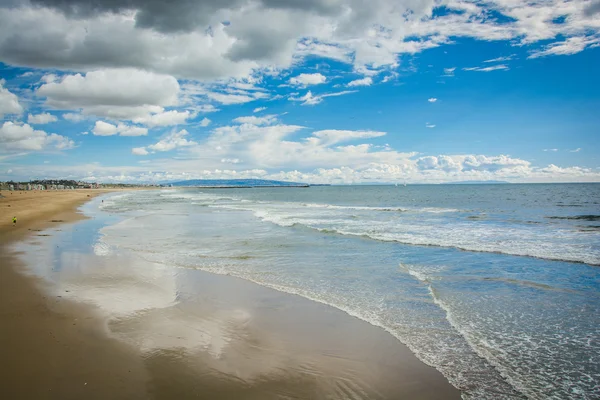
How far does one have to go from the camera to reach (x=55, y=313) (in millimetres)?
7891

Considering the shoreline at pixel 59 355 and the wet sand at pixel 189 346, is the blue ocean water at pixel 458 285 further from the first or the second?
the shoreline at pixel 59 355

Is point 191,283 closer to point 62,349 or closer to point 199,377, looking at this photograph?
point 62,349

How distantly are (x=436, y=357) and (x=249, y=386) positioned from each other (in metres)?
3.35

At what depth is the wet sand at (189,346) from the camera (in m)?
5.05

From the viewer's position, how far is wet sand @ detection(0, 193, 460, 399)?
5.05 meters

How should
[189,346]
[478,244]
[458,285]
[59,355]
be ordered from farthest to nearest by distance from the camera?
[478,244]
[458,285]
[189,346]
[59,355]

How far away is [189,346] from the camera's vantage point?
6402mm

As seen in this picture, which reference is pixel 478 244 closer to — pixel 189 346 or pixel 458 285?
pixel 458 285

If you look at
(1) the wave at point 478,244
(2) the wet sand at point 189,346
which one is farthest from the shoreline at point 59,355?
(1) the wave at point 478,244

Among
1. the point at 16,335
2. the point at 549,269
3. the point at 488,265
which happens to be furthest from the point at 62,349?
the point at 549,269

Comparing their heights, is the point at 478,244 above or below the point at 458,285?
above

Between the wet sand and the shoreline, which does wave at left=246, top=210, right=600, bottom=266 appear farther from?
the shoreline

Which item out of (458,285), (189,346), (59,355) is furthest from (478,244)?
(59,355)

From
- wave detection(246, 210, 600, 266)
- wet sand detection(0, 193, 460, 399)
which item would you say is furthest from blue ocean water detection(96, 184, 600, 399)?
wet sand detection(0, 193, 460, 399)
